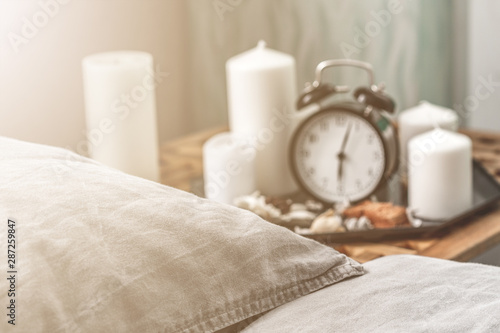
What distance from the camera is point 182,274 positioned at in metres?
0.62

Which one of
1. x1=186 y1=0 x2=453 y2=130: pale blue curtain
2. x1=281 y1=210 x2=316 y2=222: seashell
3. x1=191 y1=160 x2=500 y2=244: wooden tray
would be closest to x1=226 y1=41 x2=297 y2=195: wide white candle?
x1=281 y1=210 x2=316 y2=222: seashell

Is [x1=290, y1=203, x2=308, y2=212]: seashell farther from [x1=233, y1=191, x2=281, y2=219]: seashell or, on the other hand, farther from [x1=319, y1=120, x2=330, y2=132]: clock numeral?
[x1=319, y1=120, x2=330, y2=132]: clock numeral

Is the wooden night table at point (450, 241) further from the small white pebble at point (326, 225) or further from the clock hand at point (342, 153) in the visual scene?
the clock hand at point (342, 153)

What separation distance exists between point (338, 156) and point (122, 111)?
1.38 ft

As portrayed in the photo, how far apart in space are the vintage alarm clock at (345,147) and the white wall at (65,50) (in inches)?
36.3

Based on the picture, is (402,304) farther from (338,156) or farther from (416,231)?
(338,156)

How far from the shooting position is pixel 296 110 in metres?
1.53

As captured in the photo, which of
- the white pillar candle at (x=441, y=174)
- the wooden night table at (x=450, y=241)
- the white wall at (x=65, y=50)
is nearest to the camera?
the wooden night table at (x=450, y=241)

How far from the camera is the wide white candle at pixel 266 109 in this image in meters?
1.52

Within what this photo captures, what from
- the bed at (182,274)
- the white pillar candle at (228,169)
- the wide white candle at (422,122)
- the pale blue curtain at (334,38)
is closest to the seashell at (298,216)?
the white pillar candle at (228,169)

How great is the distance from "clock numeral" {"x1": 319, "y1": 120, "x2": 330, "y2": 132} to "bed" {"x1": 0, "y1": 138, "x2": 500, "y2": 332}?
0.73 metres

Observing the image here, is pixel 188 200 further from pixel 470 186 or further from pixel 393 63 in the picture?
pixel 393 63

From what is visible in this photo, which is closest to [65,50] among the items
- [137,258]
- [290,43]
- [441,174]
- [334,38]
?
[290,43]

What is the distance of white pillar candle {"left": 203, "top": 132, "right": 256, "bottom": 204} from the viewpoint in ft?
4.72
